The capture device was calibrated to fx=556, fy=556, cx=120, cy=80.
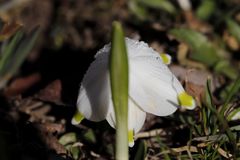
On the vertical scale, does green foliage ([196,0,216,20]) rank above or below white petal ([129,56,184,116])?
above

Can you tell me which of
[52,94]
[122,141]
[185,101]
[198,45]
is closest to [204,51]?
[198,45]

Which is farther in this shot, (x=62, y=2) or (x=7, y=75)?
(x=62, y=2)

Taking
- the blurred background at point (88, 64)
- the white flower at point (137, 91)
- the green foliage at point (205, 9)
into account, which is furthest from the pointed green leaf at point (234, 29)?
the white flower at point (137, 91)

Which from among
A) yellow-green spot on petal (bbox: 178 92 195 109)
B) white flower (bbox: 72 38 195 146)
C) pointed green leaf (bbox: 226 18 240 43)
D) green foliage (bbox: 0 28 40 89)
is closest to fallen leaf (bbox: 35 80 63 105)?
green foliage (bbox: 0 28 40 89)

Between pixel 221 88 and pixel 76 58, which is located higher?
pixel 76 58

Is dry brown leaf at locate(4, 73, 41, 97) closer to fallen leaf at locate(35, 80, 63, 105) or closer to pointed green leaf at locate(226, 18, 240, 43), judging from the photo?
fallen leaf at locate(35, 80, 63, 105)

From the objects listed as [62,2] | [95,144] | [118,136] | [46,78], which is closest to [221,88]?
[95,144]

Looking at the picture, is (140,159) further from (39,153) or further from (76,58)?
(76,58)

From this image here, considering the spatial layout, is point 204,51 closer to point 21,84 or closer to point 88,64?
point 88,64
